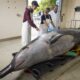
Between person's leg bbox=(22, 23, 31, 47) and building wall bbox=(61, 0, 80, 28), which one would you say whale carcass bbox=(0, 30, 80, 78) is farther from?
building wall bbox=(61, 0, 80, 28)

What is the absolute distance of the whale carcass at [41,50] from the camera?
6.95 feet

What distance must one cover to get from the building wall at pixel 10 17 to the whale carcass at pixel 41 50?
113 inches

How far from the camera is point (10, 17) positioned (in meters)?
5.28

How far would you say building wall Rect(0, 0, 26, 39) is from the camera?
5.05 meters

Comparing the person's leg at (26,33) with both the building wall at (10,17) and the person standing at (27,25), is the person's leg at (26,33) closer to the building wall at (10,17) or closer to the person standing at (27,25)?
the person standing at (27,25)

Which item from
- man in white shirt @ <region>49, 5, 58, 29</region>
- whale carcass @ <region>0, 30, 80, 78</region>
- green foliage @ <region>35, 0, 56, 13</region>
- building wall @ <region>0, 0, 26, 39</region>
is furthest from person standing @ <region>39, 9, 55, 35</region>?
building wall @ <region>0, 0, 26, 39</region>

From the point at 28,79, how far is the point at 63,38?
77 centimetres

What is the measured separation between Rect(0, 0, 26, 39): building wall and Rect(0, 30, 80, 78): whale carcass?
2.87m

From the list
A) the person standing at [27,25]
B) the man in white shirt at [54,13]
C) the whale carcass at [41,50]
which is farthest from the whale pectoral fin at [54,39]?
the man in white shirt at [54,13]

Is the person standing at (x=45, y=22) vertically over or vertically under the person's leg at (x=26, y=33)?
over

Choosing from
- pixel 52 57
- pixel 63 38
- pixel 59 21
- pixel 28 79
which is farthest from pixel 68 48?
pixel 59 21

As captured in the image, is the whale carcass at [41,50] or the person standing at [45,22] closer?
the whale carcass at [41,50]

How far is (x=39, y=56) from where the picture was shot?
2205mm

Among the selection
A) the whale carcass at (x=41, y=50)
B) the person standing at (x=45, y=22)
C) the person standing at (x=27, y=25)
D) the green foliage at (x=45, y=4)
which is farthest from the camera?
the green foliage at (x=45, y=4)
